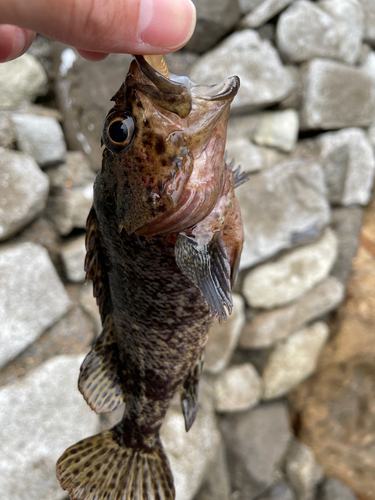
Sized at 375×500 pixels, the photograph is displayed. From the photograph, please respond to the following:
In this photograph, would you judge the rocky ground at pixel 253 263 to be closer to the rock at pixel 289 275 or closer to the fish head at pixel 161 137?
the rock at pixel 289 275

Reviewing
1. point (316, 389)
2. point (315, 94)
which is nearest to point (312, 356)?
point (316, 389)

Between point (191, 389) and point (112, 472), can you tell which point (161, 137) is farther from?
point (112, 472)

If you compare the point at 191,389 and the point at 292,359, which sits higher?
the point at 191,389

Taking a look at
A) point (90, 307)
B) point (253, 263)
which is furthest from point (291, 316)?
point (90, 307)

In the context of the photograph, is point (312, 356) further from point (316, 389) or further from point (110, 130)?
point (110, 130)

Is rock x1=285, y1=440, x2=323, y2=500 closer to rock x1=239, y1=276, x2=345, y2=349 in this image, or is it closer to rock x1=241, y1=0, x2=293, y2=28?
rock x1=239, y1=276, x2=345, y2=349

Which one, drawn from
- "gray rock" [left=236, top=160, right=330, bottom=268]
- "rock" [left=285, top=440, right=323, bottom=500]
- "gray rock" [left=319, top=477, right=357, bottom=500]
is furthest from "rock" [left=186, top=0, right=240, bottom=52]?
"gray rock" [left=319, top=477, right=357, bottom=500]
